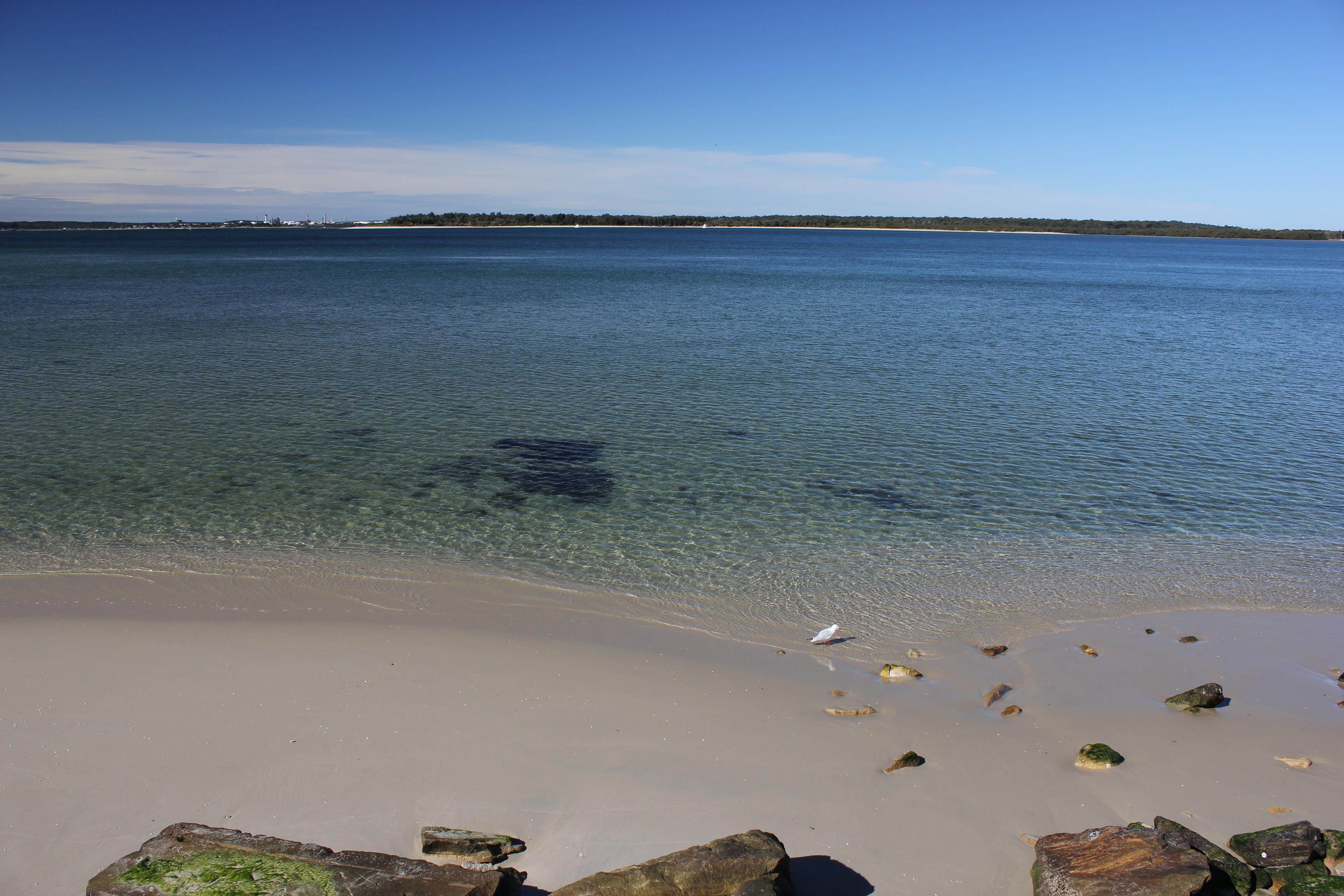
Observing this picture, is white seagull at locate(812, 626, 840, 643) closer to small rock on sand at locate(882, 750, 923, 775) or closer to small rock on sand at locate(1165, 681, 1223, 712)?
small rock on sand at locate(882, 750, 923, 775)

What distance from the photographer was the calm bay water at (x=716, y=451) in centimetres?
1070

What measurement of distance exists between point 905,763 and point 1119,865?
1.73 meters

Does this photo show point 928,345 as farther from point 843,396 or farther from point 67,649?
point 67,649

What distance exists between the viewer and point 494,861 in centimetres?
517

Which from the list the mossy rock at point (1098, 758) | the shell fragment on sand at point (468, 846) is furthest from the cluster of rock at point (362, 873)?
the mossy rock at point (1098, 758)

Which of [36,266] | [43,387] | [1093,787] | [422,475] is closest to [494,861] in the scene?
[1093,787]

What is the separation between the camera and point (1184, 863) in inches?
189

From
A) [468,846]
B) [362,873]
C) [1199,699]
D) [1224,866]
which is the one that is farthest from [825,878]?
[1199,699]

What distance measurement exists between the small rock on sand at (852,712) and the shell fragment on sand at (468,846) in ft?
10.0

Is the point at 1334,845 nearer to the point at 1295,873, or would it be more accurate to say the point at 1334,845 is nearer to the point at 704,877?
the point at 1295,873

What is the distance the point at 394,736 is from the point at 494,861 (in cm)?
188

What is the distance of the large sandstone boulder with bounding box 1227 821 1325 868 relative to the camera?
16.7ft

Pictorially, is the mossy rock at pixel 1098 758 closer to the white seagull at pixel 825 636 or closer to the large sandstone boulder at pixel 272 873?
the white seagull at pixel 825 636

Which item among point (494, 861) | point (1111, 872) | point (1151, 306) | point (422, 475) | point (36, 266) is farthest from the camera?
point (36, 266)
